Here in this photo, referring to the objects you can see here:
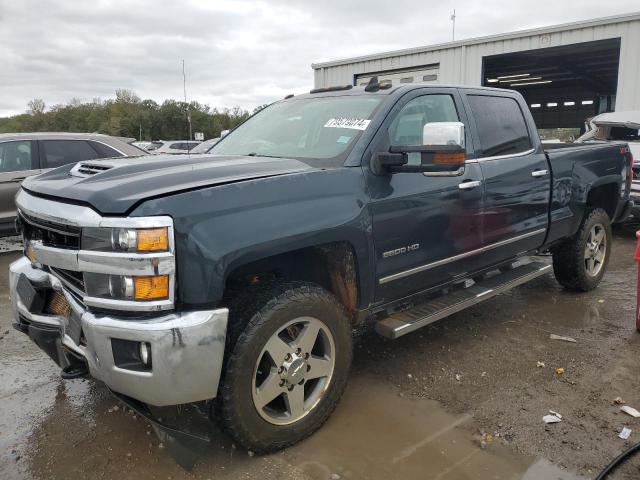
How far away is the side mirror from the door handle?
61 cm

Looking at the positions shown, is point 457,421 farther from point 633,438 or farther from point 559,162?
point 559,162

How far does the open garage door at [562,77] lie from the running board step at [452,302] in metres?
10.3

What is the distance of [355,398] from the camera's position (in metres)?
3.28

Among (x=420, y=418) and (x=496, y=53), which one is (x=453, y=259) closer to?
(x=420, y=418)

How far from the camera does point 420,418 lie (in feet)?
9.94

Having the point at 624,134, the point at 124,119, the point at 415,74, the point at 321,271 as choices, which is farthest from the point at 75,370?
the point at 124,119

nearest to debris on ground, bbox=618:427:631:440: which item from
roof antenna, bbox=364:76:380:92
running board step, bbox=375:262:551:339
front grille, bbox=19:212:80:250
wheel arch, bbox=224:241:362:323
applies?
running board step, bbox=375:262:551:339

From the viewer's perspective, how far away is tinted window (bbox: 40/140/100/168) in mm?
7223

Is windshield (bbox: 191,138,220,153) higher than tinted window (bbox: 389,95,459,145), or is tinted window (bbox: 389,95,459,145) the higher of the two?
tinted window (bbox: 389,95,459,145)

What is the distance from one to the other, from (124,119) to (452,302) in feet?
191

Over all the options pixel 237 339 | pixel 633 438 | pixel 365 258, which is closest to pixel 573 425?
pixel 633 438

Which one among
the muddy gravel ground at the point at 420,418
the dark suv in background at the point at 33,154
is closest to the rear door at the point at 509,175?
the muddy gravel ground at the point at 420,418

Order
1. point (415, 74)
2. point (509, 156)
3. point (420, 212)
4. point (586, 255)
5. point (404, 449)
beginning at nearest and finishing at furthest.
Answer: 1. point (404, 449)
2. point (420, 212)
3. point (509, 156)
4. point (586, 255)
5. point (415, 74)

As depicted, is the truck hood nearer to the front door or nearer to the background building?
the front door
